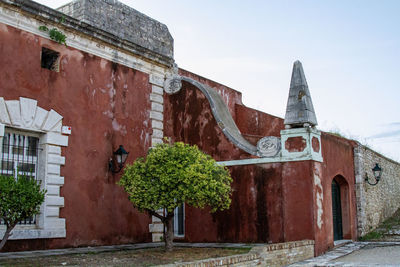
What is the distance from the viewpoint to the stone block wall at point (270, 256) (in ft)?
23.8

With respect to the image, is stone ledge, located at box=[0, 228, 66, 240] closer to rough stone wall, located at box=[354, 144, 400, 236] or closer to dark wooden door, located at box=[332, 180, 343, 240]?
dark wooden door, located at box=[332, 180, 343, 240]

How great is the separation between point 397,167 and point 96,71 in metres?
14.6

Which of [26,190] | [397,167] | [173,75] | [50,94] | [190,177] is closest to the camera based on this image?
[26,190]

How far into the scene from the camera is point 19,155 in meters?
8.95

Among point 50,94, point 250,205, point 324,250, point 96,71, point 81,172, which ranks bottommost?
point 324,250

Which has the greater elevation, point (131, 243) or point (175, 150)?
point (175, 150)

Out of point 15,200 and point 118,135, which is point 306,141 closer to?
point 118,135

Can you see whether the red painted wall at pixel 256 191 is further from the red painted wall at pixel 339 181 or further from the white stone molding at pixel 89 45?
the white stone molding at pixel 89 45

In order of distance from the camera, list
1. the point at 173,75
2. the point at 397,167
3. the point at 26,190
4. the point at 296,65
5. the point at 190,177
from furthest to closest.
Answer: the point at 397,167, the point at 173,75, the point at 296,65, the point at 190,177, the point at 26,190

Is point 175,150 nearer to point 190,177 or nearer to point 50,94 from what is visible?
point 190,177

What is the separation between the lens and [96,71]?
10.5m

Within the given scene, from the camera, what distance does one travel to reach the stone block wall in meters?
7.26

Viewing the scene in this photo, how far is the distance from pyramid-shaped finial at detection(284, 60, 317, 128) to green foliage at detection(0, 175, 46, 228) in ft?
19.7

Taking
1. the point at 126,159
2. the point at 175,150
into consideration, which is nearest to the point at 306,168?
the point at 175,150
